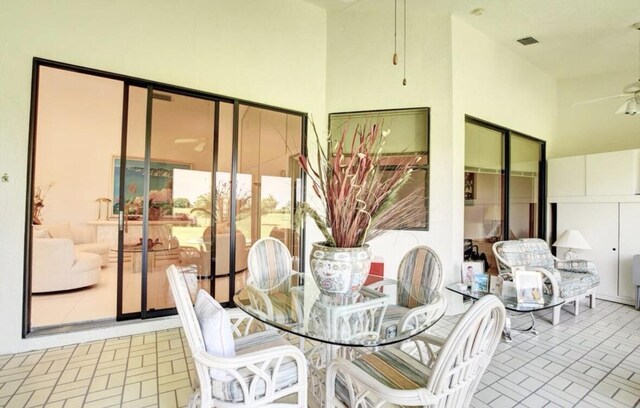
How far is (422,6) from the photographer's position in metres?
3.94

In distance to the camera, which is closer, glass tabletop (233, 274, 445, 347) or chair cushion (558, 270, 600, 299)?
glass tabletop (233, 274, 445, 347)

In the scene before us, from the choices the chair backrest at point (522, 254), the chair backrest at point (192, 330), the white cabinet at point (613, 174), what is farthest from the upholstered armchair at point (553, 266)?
the chair backrest at point (192, 330)

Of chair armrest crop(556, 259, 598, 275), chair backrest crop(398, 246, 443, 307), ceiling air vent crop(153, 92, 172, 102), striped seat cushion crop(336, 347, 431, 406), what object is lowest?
striped seat cushion crop(336, 347, 431, 406)

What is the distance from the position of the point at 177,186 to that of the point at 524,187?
5.49 m

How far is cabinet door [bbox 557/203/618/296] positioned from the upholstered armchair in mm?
540

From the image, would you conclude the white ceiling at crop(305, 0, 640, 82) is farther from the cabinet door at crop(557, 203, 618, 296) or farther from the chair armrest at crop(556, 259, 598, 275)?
the chair armrest at crop(556, 259, 598, 275)

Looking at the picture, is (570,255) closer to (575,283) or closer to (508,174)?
(575,283)

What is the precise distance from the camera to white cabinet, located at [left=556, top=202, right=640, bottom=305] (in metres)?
4.53

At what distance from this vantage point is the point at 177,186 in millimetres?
3713

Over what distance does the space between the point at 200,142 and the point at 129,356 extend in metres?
2.38

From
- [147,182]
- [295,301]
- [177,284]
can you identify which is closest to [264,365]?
[177,284]

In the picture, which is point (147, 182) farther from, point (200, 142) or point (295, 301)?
point (295, 301)

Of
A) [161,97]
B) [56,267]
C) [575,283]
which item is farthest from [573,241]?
[56,267]

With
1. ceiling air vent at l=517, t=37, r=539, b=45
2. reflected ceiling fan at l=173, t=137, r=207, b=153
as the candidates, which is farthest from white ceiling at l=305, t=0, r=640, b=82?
reflected ceiling fan at l=173, t=137, r=207, b=153
